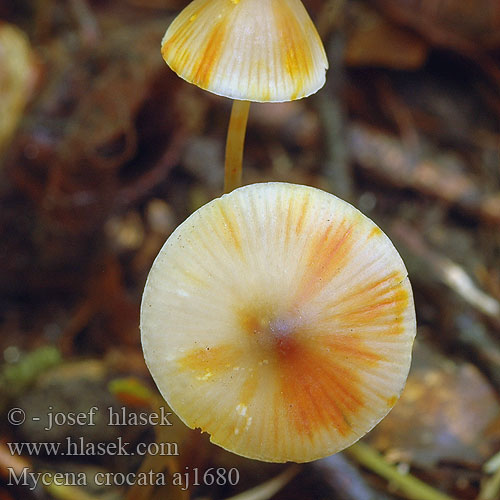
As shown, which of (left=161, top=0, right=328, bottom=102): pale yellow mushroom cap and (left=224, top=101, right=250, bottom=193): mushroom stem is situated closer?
(left=161, top=0, right=328, bottom=102): pale yellow mushroom cap

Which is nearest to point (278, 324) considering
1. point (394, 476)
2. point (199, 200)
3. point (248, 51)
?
point (248, 51)

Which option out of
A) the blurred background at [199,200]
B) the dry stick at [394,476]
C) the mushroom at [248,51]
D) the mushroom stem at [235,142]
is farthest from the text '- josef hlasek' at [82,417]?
the mushroom at [248,51]

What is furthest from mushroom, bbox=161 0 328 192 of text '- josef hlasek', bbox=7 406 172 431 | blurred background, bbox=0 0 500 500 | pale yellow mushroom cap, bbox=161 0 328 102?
text '- josef hlasek', bbox=7 406 172 431

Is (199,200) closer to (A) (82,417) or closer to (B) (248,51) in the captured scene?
(A) (82,417)

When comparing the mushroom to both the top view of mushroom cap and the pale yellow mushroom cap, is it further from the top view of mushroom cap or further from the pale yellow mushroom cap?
the top view of mushroom cap

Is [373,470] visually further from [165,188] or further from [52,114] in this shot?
[52,114]

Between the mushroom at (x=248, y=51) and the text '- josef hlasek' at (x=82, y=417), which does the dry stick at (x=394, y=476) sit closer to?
the text '- josef hlasek' at (x=82, y=417)
